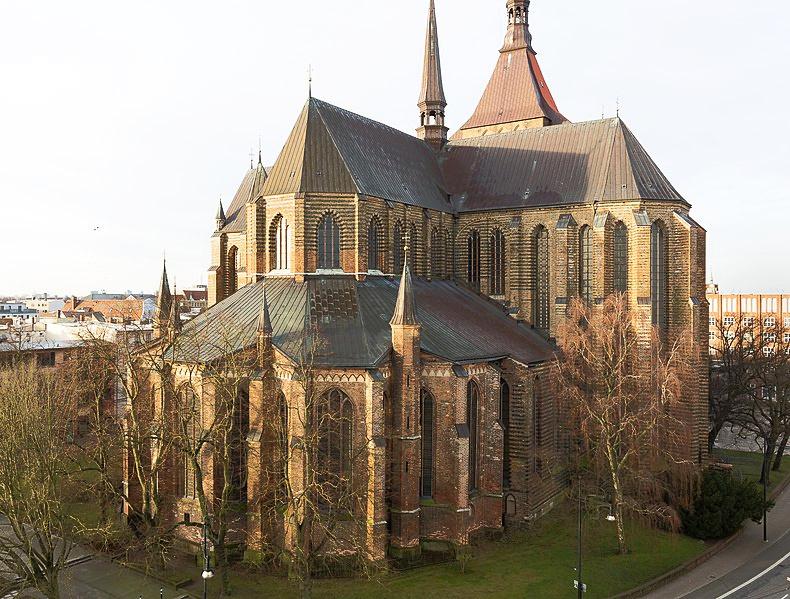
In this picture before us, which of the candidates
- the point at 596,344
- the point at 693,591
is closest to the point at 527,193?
→ the point at 596,344

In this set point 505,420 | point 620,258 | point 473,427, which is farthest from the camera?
point 620,258

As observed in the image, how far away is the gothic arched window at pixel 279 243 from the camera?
32844mm

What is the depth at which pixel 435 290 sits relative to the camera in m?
37.1

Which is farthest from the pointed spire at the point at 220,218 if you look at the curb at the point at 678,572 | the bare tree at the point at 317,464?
the curb at the point at 678,572

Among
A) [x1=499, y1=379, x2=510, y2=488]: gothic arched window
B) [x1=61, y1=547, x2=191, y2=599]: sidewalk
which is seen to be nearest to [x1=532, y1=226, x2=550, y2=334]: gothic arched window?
[x1=499, y1=379, x2=510, y2=488]: gothic arched window

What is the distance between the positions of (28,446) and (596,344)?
25146mm

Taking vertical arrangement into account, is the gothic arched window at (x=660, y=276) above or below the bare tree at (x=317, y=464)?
above

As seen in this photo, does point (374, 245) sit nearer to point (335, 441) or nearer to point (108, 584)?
point (335, 441)

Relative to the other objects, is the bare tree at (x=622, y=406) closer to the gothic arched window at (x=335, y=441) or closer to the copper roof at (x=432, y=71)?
the gothic arched window at (x=335, y=441)

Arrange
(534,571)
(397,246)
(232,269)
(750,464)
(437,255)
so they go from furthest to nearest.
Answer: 1. (232,269)
2. (750,464)
3. (437,255)
4. (397,246)
5. (534,571)

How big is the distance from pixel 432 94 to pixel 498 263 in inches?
644

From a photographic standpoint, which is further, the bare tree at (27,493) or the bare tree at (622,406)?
the bare tree at (622,406)

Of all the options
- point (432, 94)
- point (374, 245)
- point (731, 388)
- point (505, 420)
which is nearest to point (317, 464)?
point (505, 420)

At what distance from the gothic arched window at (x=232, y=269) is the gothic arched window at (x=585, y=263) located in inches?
947
